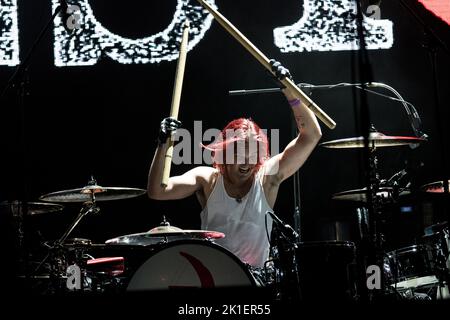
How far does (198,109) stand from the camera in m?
5.84

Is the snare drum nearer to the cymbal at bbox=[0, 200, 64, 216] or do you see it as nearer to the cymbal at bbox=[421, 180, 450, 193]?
the cymbal at bbox=[421, 180, 450, 193]

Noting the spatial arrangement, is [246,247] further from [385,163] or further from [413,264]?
[385,163]

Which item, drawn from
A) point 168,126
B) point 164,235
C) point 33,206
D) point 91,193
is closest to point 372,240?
point 168,126

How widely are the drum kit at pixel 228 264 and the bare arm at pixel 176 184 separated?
21 centimetres

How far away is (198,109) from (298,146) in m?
1.81

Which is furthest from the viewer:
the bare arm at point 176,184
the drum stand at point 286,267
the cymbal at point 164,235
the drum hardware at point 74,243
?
the drum hardware at point 74,243

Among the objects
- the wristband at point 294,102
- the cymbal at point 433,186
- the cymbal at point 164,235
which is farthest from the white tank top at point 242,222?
the cymbal at point 433,186

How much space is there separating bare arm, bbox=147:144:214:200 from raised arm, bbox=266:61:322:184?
43 cm

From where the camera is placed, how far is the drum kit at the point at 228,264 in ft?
10.1

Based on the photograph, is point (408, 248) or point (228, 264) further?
point (408, 248)

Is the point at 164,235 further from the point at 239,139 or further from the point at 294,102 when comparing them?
the point at 294,102

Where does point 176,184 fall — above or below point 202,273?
above

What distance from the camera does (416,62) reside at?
582 centimetres

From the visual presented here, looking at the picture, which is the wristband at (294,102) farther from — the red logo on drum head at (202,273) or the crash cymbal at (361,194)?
the red logo on drum head at (202,273)
